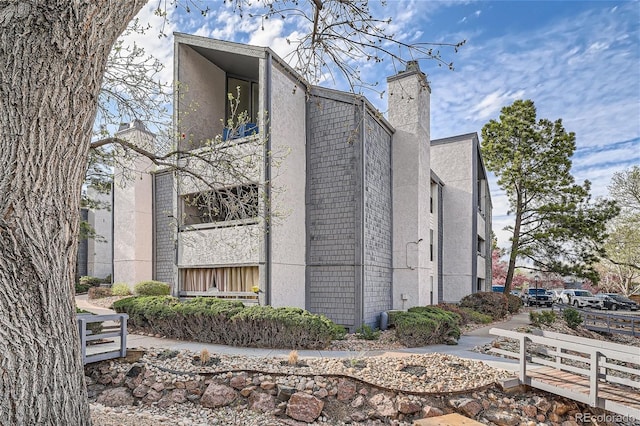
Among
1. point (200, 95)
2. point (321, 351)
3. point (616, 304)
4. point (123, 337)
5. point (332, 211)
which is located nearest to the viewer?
point (123, 337)

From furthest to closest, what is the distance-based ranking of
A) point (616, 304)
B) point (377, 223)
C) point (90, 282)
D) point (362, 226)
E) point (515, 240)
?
point (616, 304)
point (515, 240)
point (90, 282)
point (377, 223)
point (362, 226)

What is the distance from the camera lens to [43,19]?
9.51 ft

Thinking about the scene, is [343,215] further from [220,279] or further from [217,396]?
[217,396]

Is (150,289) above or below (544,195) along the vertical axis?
below

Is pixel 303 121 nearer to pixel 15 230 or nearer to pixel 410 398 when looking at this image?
pixel 410 398

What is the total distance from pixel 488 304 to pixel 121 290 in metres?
14.9

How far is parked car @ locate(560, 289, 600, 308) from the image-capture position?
28.7 metres

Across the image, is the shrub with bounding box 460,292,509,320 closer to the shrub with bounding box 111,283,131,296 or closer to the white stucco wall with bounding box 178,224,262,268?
the white stucco wall with bounding box 178,224,262,268

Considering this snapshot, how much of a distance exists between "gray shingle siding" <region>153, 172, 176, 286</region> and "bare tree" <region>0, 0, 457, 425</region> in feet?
39.8

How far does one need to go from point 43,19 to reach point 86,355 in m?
6.01

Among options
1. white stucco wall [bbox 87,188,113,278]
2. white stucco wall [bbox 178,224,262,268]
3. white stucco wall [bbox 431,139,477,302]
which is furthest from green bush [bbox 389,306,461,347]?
white stucco wall [bbox 87,188,113,278]

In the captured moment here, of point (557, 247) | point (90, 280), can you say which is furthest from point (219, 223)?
point (557, 247)

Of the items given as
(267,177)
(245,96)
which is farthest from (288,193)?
(245,96)

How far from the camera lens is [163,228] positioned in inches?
609
